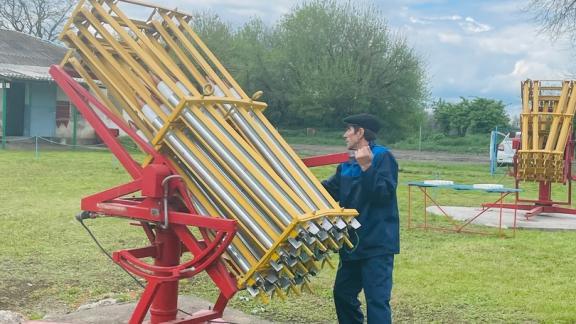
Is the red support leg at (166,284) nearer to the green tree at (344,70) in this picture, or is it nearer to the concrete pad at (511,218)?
the concrete pad at (511,218)

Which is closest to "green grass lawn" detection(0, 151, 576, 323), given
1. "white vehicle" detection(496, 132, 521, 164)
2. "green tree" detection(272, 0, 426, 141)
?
"white vehicle" detection(496, 132, 521, 164)

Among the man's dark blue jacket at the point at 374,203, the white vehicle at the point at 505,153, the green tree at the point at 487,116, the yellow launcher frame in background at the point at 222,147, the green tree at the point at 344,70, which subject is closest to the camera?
the yellow launcher frame in background at the point at 222,147

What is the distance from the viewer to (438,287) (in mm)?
7258

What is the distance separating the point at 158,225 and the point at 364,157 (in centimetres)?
131

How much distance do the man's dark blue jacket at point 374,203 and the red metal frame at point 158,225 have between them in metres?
1.00

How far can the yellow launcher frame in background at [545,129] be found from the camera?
1316cm

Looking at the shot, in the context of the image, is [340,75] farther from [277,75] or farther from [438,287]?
[438,287]

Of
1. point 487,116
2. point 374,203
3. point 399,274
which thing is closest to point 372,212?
point 374,203

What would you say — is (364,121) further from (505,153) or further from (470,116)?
(470,116)

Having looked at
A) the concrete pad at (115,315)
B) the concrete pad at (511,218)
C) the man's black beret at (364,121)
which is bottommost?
the concrete pad at (115,315)

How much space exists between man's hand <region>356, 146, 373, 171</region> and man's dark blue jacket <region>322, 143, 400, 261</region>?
0.30 feet

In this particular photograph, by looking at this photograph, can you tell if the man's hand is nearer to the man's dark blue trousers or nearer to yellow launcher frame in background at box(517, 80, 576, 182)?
the man's dark blue trousers

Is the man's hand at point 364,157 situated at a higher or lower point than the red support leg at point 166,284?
higher

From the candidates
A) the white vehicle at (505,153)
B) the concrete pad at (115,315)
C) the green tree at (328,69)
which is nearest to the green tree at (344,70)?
the green tree at (328,69)
